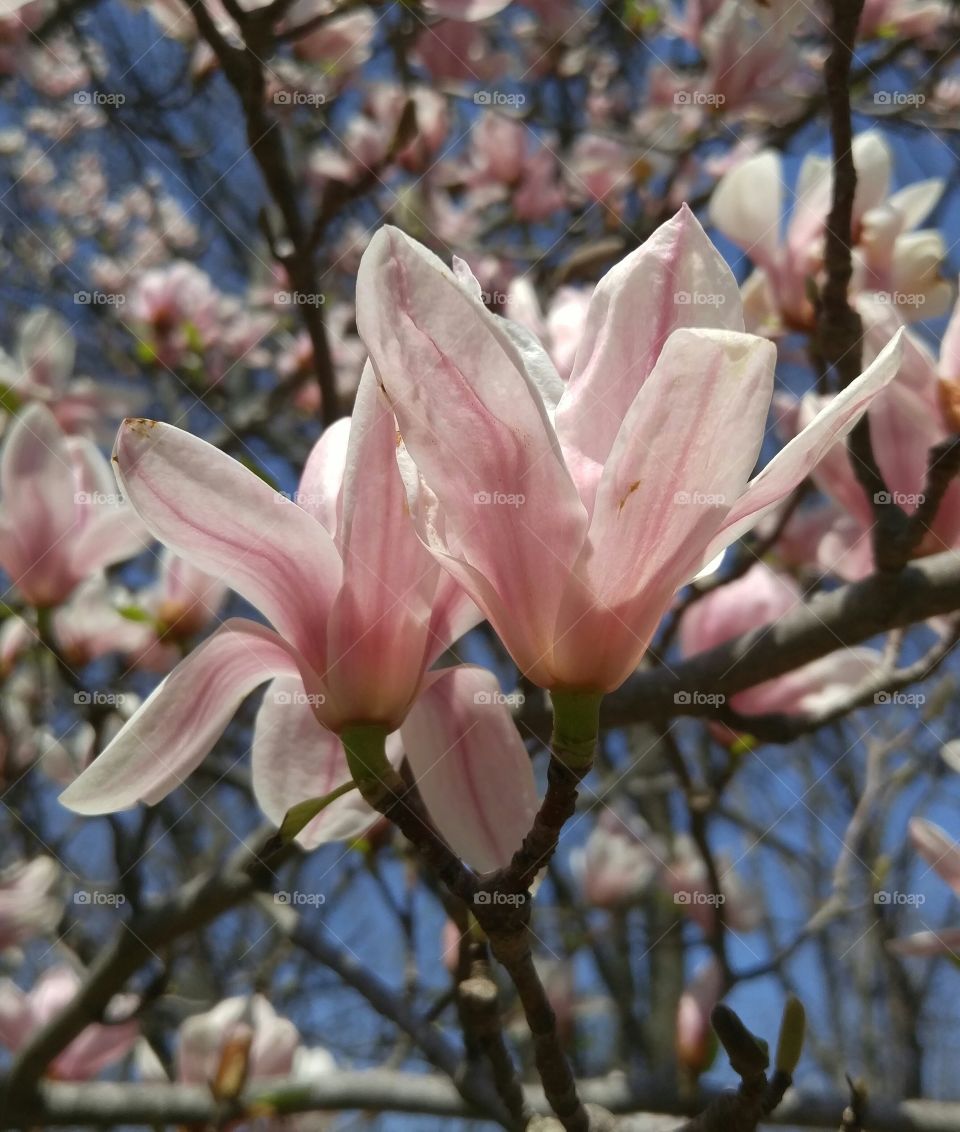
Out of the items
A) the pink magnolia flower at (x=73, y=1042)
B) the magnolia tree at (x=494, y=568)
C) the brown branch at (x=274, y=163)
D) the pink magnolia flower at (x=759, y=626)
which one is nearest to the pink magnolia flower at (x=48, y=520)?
the magnolia tree at (x=494, y=568)

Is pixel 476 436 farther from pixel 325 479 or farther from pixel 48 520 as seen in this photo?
pixel 48 520

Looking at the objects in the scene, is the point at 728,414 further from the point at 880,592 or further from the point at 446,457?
the point at 880,592

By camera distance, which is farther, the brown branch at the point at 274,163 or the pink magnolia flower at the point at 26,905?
the pink magnolia flower at the point at 26,905

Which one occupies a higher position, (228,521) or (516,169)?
(516,169)

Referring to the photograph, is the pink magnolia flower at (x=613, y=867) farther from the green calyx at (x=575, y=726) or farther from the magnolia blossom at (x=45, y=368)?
the green calyx at (x=575, y=726)

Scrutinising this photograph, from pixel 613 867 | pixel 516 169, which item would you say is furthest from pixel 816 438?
pixel 516 169

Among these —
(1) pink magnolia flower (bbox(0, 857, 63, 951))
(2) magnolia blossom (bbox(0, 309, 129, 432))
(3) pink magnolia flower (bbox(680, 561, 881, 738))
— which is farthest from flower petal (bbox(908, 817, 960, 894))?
(2) magnolia blossom (bbox(0, 309, 129, 432))

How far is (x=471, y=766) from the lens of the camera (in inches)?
30.8

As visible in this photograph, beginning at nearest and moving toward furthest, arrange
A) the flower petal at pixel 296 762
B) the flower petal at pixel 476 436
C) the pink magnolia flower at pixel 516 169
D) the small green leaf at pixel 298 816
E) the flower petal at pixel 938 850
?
the flower petal at pixel 476 436 → the small green leaf at pixel 298 816 → the flower petal at pixel 296 762 → the flower petal at pixel 938 850 → the pink magnolia flower at pixel 516 169

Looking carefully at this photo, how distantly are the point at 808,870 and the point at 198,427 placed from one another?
257 cm

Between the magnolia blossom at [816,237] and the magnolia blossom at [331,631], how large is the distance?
93 centimetres

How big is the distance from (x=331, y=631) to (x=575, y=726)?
6.2 inches

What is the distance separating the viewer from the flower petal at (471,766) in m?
0.77

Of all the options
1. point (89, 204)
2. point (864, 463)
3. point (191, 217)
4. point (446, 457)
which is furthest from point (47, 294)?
point (446, 457)
